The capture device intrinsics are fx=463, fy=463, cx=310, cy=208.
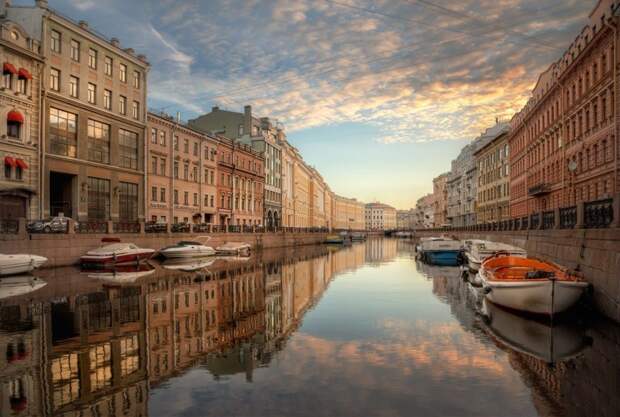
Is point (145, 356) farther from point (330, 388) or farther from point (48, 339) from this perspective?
point (330, 388)

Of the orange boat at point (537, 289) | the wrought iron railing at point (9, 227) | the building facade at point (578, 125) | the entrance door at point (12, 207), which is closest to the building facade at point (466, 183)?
the building facade at point (578, 125)

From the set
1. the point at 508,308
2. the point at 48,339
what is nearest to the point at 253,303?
the point at 48,339

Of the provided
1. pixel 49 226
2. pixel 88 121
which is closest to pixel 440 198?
pixel 88 121

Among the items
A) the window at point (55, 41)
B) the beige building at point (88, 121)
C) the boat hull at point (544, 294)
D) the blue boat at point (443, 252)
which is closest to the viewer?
the boat hull at point (544, 294)

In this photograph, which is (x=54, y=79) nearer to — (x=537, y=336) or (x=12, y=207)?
(x=12, y=207)

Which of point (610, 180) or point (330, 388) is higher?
point (610, 180)

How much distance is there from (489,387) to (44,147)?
36764 millimetres

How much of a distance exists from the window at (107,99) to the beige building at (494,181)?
192 feet

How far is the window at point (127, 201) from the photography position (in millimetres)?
44562

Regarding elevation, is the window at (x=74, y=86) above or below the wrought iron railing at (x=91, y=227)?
above

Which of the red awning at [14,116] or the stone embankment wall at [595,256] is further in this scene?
the red awning at [14,116]

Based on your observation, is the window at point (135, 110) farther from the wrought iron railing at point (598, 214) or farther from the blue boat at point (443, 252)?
the wrought iron railing at point (598, 214)

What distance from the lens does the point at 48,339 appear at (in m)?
11.6

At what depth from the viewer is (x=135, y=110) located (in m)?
47.4
